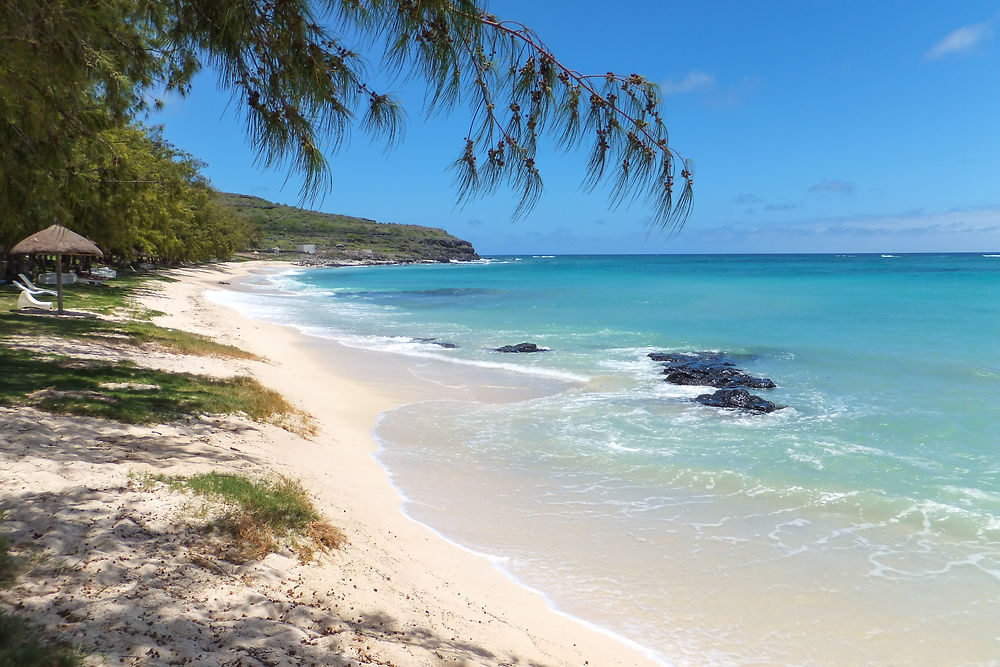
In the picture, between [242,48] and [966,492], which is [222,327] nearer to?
[242,48]

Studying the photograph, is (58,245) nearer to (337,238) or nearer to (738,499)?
(738,499)

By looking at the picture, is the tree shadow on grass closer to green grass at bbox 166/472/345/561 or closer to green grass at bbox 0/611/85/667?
green grass at bbox 0/611/85/667

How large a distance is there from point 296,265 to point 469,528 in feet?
363

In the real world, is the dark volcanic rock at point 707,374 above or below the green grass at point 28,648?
below

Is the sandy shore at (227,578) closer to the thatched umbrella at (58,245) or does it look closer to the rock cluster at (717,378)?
the rock cluster at (717,378)

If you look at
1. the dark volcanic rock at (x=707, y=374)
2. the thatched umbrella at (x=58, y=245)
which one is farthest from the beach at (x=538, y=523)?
the thatched umbrella at (x=58, y=245)

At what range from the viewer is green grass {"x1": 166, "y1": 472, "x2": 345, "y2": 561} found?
4.68m

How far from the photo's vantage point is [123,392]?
8.34 m

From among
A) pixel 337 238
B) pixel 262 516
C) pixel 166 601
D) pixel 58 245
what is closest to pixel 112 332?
pixel 58 245

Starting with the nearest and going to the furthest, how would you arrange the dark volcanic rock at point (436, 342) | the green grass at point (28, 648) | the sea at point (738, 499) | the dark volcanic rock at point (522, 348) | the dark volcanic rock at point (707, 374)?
the green grass at point (28, 648), the sea at point (738, 499), the dark volcanic rock at point (707, 374), the dark volcanic rock at point (522, 348), the dark volcanic rock at point (436, 342)

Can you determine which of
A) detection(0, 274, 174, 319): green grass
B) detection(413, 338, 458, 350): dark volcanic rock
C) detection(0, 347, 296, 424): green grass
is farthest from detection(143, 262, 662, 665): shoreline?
detection(0, 274, 174, 319): green grass

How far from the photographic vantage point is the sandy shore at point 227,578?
3428 millimetres

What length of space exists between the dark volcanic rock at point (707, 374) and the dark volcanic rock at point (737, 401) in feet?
5.09

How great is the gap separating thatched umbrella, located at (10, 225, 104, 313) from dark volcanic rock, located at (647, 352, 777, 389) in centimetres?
1618
